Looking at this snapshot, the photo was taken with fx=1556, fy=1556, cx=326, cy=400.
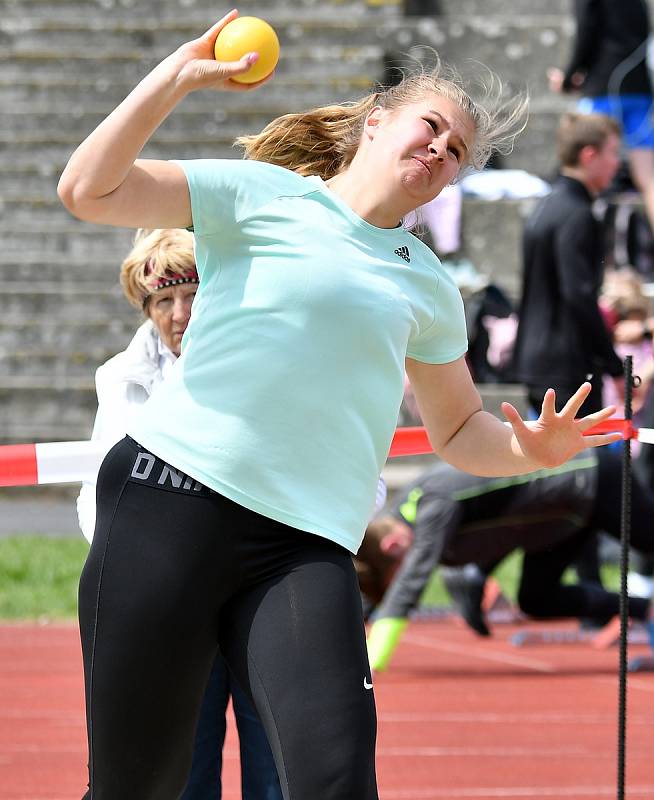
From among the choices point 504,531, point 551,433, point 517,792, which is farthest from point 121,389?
point 504,531

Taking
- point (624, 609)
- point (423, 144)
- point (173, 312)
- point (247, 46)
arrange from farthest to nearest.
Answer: point (624, 609) < point (173, 312) < point (423, 144) < point (247, 46)

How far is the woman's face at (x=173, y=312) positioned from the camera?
152 inches

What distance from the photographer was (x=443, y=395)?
3.32 m

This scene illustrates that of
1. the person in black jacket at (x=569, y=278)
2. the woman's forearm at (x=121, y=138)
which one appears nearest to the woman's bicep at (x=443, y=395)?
the woman's forearm at (x=121, y=138)

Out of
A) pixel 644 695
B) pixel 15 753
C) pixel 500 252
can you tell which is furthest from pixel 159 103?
pixel 500 252

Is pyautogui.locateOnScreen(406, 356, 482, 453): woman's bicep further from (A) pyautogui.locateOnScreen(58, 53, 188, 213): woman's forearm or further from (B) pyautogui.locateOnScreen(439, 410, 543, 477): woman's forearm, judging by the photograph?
(A) pyautogui.locateOnScreen(58, 53, 188, 213): woman's forearm

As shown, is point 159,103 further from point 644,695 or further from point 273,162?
point 644,695

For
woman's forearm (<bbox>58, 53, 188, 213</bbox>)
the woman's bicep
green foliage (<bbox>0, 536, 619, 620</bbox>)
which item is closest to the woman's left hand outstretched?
the woman's bicep

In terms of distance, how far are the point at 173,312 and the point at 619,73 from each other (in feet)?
26.7

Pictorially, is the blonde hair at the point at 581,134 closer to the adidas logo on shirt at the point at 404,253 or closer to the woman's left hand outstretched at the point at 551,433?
the woman's left hand outstretched at the point at 551,433

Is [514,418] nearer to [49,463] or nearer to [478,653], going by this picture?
[49,463]

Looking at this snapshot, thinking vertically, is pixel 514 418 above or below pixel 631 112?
above

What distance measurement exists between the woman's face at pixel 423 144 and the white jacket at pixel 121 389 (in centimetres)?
95

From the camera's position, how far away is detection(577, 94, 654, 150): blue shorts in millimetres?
11164
